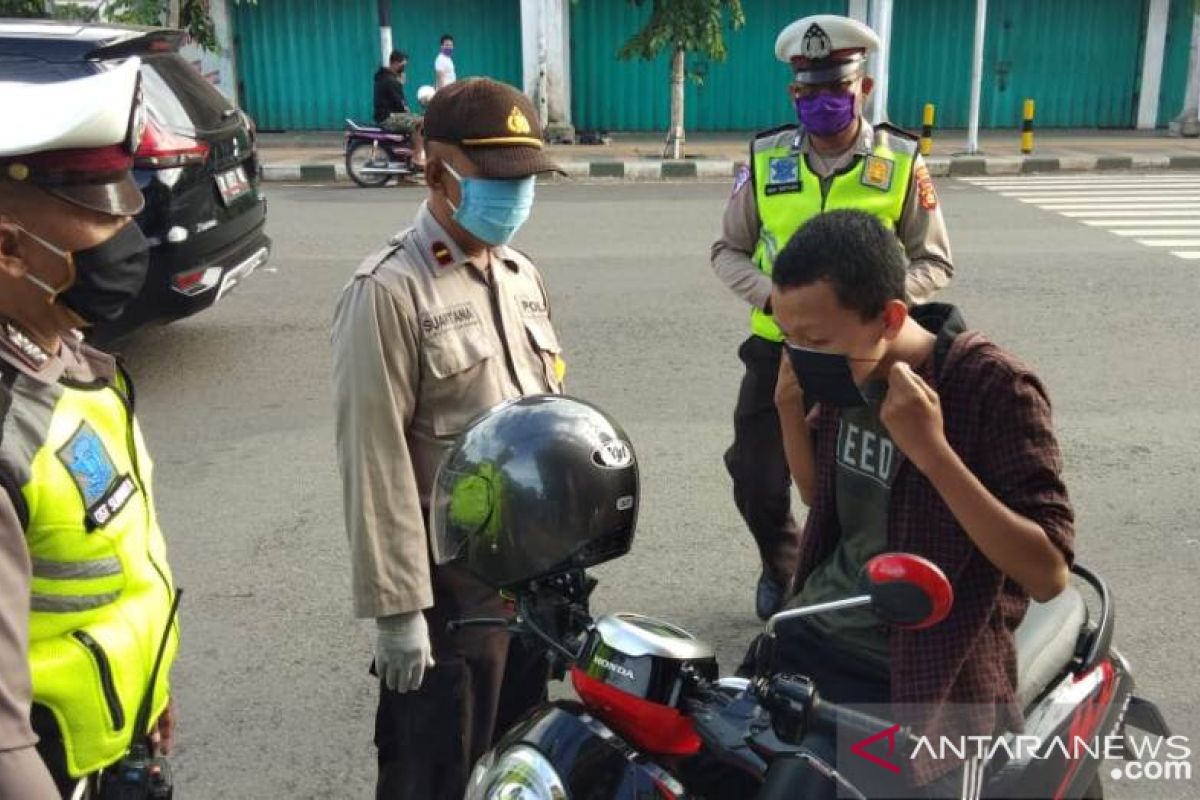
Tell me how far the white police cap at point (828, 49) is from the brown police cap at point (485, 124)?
4.51ft

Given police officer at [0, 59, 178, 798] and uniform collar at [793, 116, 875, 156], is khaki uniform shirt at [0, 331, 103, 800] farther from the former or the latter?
uniform collar at [793, 116, 875, 156]

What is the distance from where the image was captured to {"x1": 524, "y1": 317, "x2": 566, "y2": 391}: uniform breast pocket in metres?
2.52

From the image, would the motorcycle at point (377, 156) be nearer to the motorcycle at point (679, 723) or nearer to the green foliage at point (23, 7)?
the green foliage at point (23, 7)

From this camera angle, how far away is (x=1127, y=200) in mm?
11977

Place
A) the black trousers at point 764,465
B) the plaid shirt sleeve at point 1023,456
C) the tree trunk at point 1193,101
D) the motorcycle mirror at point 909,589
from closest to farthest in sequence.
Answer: the motorcycle mirror at point 909,589
the plaid shirt sleeve at point 1023,456
the black trousers at point 764,465
the tree trunk at point 1193,101

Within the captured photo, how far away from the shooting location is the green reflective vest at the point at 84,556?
5.30ft

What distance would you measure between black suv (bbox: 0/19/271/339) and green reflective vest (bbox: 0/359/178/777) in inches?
164

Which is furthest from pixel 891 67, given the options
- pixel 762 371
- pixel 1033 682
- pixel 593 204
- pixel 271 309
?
pixel 1033 682

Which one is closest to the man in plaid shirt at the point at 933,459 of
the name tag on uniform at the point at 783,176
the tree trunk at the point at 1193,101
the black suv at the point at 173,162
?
the name tag on uniform at the point at 783,176

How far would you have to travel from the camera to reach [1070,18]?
60.3 feet

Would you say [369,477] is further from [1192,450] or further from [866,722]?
[1192,450]

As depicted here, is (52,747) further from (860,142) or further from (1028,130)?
(1028,130)

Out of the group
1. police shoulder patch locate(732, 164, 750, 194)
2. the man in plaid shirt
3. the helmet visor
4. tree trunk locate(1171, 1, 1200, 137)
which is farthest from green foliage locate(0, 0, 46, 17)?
tree trunk locate(1171, 1, 1200, 137)

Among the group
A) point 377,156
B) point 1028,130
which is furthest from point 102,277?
point 1028,130
